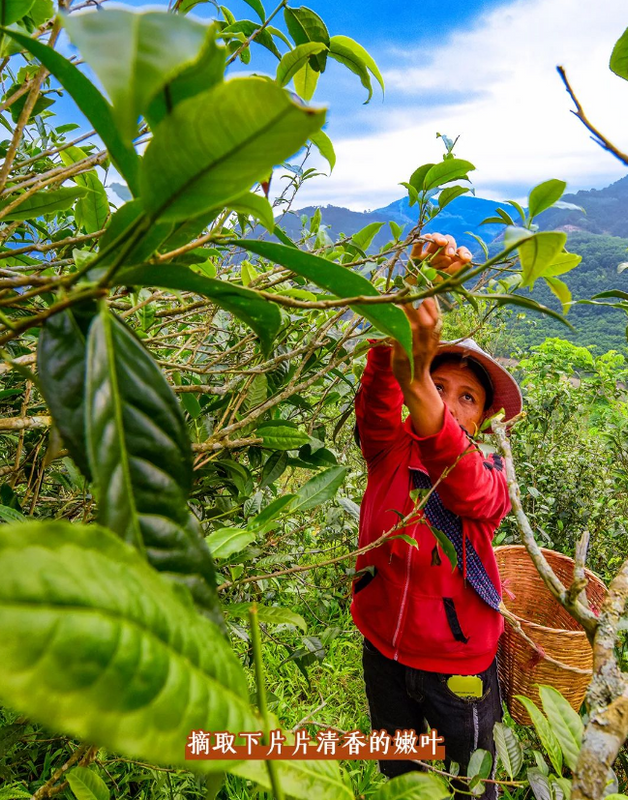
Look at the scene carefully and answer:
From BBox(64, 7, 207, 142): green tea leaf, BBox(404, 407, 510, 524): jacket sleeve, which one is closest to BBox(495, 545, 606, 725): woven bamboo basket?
BBox(404, 407, 510, 524): jacket sleeve

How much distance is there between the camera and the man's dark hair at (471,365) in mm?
1558

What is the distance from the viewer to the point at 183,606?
21 cm

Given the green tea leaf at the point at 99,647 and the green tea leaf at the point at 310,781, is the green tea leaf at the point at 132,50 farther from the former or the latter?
the green tea leaf at the point at 310,781

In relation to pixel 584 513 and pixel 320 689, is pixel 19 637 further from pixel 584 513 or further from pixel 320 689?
pixel 584 513

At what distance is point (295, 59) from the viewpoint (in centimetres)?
62

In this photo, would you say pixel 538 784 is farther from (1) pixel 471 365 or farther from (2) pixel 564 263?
(1) pixel 471 365

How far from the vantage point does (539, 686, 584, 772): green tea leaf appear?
1.56 feet

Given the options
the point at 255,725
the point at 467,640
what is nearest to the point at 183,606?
the point at 255,725

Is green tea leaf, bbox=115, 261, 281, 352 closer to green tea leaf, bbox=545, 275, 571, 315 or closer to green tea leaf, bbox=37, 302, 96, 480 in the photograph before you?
green tea leaf, bbox=37, 302, 96, 480

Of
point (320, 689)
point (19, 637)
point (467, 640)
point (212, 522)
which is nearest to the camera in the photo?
point (19, 637)

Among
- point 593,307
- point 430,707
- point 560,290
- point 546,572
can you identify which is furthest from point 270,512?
point 593,307

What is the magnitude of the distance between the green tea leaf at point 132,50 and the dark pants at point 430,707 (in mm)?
1635

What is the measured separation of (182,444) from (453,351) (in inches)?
50.9

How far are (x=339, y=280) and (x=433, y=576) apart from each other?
1.25 m
